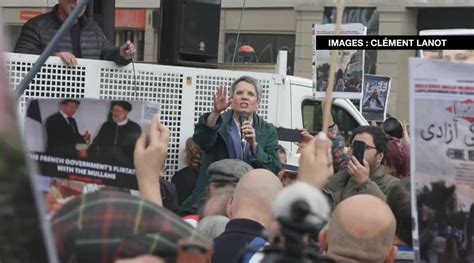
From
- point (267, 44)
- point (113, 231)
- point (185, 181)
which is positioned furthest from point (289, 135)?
point (267, 44)

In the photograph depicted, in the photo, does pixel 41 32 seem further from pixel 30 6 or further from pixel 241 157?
pixel 30 6

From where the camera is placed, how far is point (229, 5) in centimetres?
2206

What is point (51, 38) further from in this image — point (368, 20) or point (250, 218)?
point (368, 20)

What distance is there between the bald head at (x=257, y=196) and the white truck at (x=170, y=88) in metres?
2.89

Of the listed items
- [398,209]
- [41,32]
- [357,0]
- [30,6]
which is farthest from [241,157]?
[357,0]

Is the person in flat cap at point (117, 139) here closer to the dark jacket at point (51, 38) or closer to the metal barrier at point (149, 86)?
the metal barrier at point (149, 86)

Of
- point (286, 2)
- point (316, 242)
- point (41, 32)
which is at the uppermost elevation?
point (286, 2)

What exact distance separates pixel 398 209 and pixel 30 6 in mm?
7670

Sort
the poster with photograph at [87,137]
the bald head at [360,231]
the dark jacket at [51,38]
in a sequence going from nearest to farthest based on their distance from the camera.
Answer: the poster with photograph at [87,137]
the bald head at [360,231]
the dark jacket at [51,38]

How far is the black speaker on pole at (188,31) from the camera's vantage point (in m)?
7.76

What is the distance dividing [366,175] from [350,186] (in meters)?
0.20

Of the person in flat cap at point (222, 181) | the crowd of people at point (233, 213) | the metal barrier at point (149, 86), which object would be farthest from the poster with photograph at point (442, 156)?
the metal barrier at point (149, 86)

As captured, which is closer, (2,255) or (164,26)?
(2,255)

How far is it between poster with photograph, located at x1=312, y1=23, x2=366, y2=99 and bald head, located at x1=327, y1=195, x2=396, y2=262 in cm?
520
